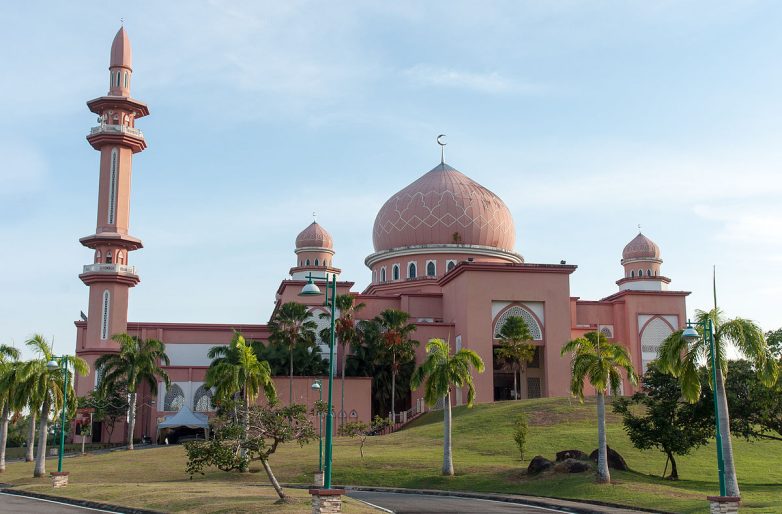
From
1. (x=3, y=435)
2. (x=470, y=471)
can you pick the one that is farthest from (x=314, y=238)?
(x=470, y=471)

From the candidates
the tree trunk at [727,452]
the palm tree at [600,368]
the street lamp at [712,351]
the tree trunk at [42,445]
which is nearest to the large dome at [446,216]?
the tree trunk at [42,445]

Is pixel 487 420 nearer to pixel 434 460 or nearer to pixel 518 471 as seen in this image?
pixel 434 460

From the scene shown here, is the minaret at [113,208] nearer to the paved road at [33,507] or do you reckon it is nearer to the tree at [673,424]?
the paved road at [33,507]

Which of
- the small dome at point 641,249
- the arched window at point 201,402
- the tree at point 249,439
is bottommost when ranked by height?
the tree at point 249,439

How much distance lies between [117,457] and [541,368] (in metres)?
30.1

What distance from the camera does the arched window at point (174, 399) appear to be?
57.6m

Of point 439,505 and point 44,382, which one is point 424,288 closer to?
point 44,382

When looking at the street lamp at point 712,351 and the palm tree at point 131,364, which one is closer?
the street lamp at point 712,351

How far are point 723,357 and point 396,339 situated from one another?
30817mm

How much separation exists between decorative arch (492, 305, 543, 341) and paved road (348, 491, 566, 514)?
2967 centimetres

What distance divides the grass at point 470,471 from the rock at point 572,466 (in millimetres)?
517

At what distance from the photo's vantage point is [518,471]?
33.3m

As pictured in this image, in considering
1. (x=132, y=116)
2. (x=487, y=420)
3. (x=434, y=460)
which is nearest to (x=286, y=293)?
(x=132, y=116)

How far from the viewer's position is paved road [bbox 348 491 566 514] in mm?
24672
